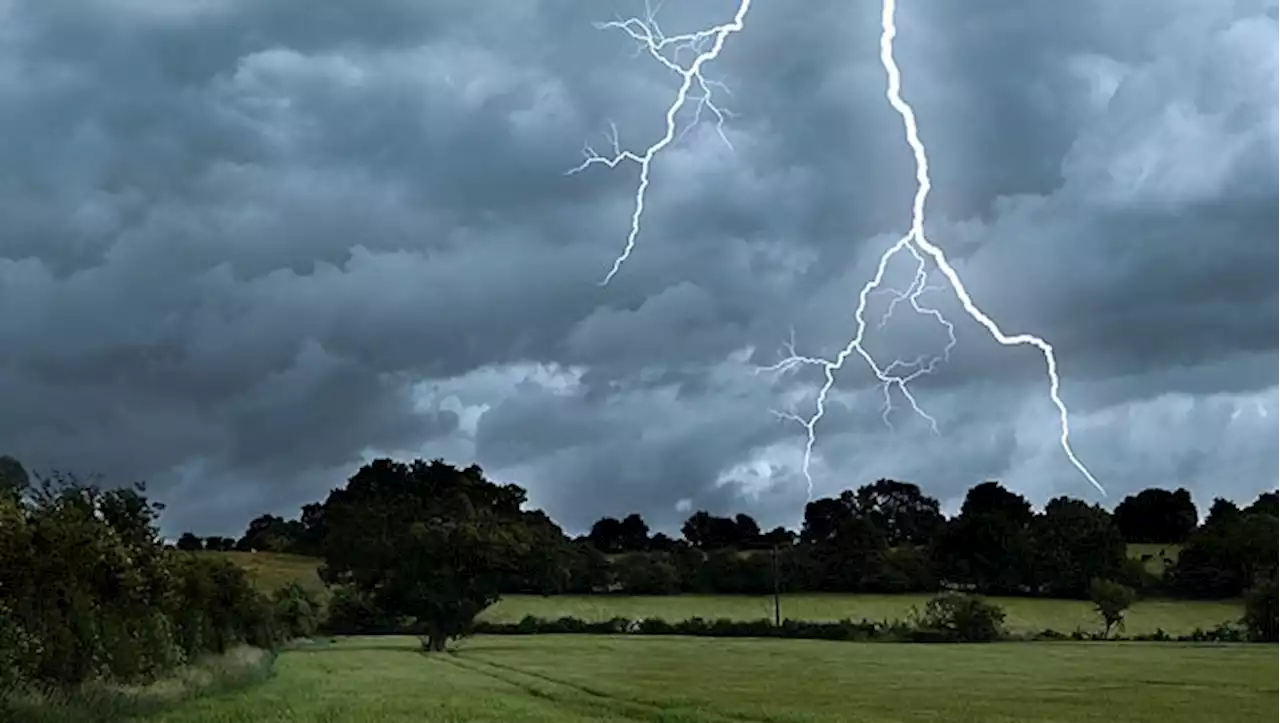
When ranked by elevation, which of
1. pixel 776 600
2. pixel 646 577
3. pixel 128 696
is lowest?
pixel 128 696

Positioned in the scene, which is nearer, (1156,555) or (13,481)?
(13,481)

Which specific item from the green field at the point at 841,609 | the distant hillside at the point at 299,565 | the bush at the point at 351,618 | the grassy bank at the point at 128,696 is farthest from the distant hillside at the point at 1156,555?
the grassy bank at the point at 128,696

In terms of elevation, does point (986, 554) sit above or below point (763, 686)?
above

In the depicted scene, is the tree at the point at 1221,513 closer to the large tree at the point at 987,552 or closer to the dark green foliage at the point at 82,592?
the large tree at the point at 987,552

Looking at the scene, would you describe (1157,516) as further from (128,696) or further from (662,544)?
(128,696)

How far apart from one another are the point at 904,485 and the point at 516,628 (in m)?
80.2

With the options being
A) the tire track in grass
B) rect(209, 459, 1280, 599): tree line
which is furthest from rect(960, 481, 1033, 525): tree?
the tire track in grass

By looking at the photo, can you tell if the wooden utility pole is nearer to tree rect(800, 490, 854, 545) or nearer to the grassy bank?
tree rect(800, 490, 854, 545)

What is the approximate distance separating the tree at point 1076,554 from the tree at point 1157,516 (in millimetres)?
44819

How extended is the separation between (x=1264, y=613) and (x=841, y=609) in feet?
110

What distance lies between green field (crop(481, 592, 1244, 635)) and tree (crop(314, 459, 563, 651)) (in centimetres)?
1502

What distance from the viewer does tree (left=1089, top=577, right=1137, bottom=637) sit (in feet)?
385

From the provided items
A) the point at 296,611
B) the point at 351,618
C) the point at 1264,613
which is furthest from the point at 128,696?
the point at 1264,613

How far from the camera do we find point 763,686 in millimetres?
53094
